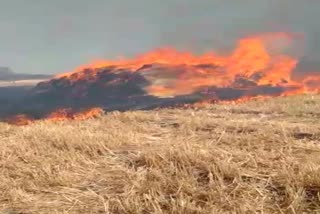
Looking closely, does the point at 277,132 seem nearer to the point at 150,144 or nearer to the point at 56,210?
the point at 150,144

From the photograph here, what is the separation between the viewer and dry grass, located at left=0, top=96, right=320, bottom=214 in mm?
6250

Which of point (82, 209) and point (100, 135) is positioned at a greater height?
point (100, 135)

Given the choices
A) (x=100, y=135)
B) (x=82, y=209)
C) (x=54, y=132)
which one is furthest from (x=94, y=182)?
(x=54, y=132)

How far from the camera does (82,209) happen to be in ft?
21.1

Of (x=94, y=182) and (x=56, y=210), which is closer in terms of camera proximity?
(x=56, y=210)

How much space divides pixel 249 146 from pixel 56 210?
3.55 m

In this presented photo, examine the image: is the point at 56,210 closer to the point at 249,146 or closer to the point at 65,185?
the point at 65,185

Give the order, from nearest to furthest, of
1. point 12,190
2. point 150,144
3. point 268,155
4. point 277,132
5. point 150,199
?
point 150,199 → point 12,190 → point 268,155 → point 150,144 → point 277,132

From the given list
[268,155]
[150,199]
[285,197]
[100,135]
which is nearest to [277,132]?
[268,155]

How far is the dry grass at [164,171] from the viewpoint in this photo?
6.25 m

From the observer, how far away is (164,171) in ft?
23.7

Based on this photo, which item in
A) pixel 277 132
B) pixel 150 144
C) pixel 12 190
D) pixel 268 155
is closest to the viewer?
pixel 12 190

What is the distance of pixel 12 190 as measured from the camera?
7035 mm

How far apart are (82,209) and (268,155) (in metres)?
2.86
